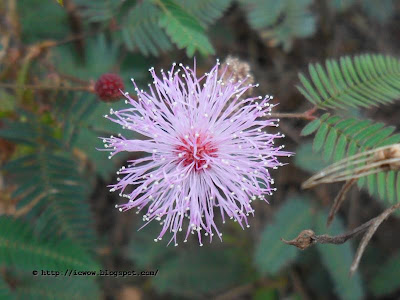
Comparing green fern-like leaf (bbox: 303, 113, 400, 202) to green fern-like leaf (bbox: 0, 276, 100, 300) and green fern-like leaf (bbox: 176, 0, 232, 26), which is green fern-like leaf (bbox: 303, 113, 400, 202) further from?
green fern-like leaf (bbox: 0, 276, 100, 300)

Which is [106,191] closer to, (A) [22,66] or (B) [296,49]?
(A) [22,66]

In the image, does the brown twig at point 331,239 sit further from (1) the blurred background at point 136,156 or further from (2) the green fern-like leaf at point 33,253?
(2) the green fern-like leaf at point 33,253

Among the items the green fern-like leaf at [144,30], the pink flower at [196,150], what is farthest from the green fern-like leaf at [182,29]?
the green fern-like leaf at [144,30]

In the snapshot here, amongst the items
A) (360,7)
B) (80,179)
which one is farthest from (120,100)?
(360,7)

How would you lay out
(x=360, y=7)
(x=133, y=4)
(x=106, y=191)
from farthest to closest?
1. (x=106, y=191)
2. (x=360, y=7)
3. (x=133, y=4)

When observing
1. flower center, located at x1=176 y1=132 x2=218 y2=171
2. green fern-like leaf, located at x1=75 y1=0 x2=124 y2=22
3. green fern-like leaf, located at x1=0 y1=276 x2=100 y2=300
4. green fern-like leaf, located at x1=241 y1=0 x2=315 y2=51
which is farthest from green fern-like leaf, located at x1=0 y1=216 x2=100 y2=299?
green fern-like leaf, located at x1=241 y1=0 x2=315 y2=51

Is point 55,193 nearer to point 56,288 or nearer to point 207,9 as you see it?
point 56,288
